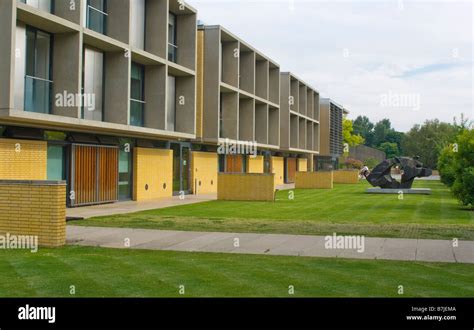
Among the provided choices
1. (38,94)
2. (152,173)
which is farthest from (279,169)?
(38,94)

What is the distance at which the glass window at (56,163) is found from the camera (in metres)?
23.2

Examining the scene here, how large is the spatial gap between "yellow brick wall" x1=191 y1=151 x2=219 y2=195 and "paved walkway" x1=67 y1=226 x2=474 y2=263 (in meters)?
21.8

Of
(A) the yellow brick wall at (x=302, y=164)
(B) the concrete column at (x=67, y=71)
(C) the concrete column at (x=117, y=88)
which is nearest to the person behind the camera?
(B) the concrete column at (x=67, y=71)

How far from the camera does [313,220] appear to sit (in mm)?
19266

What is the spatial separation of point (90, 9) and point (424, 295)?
842 inches

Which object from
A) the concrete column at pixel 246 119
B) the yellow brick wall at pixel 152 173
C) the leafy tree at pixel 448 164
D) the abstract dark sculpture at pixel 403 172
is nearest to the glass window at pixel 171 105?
the yellow brick wall at pixel 152 173

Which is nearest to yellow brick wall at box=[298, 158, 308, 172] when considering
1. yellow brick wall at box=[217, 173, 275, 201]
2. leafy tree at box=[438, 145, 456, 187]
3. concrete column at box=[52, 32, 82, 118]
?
leafy tree at box=[438, 145, 456, 187]

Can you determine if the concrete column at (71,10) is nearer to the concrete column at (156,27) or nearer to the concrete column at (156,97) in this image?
the concrete column at (156,27)

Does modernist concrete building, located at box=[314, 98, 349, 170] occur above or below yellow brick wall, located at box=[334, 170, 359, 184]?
above

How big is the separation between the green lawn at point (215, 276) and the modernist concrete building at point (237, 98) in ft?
83.9

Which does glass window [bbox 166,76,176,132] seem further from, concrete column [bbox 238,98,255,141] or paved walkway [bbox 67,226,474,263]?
paved walkway [bbox 67,226,474,263]

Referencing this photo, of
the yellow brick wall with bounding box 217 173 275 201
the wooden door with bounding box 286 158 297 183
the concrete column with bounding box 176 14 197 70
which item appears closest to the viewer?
the yellow brick wall with bounding box 217 173 275 201

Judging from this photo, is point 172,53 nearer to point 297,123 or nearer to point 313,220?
point 313,220

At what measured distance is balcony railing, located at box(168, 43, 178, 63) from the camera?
32.8 meters
